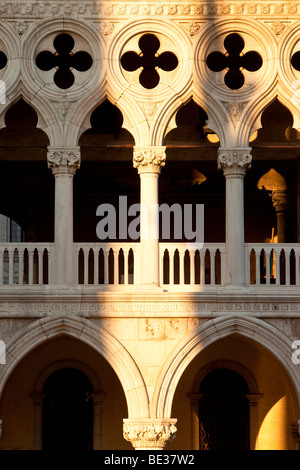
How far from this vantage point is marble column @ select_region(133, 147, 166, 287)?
19359 mm

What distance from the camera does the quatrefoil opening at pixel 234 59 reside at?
1997cm

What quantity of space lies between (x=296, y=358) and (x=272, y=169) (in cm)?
558

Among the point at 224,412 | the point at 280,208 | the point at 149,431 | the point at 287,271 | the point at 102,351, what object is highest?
the point at 280,208

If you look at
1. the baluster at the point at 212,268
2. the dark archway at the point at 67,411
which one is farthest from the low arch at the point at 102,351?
the dark archway at the point at 67,411

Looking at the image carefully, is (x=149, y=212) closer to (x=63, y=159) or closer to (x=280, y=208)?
(x=63, y=159)

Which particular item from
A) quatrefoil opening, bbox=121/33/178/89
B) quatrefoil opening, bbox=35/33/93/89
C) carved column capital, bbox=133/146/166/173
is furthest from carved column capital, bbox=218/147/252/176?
quatrefoil opening, bbox=35/33/93/89

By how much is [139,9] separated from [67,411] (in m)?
6.80

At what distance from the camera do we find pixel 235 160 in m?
19.5

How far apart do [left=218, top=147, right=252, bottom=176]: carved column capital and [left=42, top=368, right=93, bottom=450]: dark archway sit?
4772 millimetres

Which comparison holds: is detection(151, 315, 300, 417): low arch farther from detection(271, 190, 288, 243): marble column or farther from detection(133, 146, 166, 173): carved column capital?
detection(271, 190, 288, 243): marble column

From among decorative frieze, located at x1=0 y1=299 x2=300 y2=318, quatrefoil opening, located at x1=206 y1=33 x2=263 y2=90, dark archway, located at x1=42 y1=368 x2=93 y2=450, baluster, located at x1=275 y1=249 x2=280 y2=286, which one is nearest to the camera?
decorative frieze, located at x1=0 y1=299 x2=300 y2=318

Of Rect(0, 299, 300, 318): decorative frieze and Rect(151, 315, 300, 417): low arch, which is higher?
Rect(0, 299, 300, 318): decorative frieze

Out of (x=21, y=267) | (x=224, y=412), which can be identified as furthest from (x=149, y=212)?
(x=224, y=412)

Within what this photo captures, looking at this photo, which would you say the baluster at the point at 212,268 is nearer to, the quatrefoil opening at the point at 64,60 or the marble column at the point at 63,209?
the marble column at the point at 63,209
